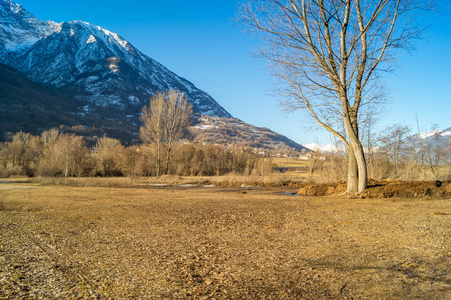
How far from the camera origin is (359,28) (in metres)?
11.8

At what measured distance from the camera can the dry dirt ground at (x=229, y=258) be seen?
2992mm

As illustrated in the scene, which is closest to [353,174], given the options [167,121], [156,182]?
[156,182]

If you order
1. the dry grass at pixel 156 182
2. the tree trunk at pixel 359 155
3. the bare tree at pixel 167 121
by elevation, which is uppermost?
the bare tree at pixel 167 121

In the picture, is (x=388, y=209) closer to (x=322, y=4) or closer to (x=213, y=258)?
(x=213, y=258)

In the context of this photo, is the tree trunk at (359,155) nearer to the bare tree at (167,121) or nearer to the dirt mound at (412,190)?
the dirt mound at (412,190)

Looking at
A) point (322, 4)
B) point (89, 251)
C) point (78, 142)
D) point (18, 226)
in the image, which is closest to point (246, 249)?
point (89, 251)

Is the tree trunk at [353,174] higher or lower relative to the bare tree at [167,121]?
lower

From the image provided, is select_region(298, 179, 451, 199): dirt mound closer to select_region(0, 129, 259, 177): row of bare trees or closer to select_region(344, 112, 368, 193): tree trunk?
select_region(344, 112, 368, 193): tree trunk

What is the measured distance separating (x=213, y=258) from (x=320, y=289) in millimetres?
1647

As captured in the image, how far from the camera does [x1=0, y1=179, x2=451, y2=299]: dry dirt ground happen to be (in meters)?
2.99

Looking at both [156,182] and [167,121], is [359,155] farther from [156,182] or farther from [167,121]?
[167,121]

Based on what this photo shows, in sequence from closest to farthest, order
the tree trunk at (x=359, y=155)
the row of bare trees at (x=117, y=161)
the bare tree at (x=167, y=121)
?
the tree trunk at (x=359, y=155), the bare tree at (x=167, y=121), the row of bare trees at (x=117, y=161)

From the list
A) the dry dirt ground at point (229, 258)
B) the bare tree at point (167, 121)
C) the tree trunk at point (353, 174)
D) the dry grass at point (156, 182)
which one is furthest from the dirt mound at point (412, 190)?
the bare tree at point (167, 121)

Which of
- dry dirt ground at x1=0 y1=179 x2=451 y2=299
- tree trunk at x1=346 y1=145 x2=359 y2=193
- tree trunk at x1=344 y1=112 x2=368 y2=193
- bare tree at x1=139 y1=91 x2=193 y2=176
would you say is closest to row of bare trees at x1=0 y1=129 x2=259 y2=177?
bare tree at x1=139 y1=91 x2=193 y2=176
